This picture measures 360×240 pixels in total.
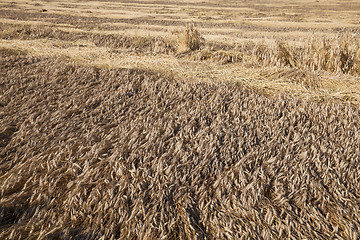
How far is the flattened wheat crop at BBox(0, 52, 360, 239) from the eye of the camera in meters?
1.67

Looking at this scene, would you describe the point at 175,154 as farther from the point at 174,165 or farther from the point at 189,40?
the point at 189,40

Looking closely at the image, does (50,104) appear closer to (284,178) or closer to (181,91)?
(181,91)

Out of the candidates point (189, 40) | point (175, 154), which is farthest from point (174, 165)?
point (189, 40)

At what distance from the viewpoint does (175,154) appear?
2215 millimetres

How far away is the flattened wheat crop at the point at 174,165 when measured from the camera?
5.49 feet

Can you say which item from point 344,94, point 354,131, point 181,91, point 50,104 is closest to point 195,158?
point 181,91

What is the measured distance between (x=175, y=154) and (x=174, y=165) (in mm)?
150

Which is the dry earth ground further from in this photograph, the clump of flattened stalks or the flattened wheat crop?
the clump of flattened stalks

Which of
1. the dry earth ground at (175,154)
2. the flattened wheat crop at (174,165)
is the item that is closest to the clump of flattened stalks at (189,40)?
the dry earth ground at (175,154)

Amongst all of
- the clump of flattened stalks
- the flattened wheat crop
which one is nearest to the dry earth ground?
the flattened wheat crop

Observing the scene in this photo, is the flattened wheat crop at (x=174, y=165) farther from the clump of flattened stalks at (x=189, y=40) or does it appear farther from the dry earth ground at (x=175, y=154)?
the clump of flattened stalks at (x=189, y=40)

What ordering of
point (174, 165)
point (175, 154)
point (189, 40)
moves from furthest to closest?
point (189, 40), point (175, 154), point (174, 165)

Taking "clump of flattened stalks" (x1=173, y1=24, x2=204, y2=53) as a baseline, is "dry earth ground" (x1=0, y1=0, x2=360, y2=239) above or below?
below

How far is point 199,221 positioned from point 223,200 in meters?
0.23
